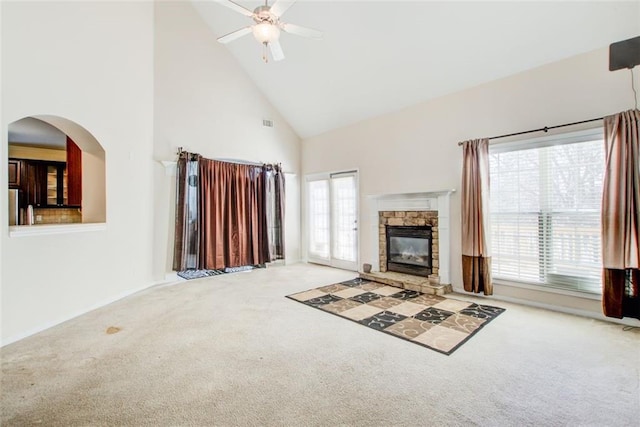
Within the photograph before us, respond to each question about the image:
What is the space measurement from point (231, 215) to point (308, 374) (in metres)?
4.02

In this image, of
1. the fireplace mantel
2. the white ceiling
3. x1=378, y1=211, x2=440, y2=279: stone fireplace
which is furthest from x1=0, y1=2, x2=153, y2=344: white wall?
x1=378, y1=211, x2=440, y2=279: stone fireplace

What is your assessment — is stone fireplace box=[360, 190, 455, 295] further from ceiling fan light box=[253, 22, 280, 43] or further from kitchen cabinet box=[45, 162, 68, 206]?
kitchen cabinet box=[45, 162, 68, 206]

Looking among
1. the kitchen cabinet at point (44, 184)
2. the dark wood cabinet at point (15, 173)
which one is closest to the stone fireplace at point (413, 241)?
the kitchen cabinet at point (44, 184)

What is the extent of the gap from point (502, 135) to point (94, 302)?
5.71 m

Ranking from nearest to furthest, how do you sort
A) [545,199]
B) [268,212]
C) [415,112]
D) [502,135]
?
1. [545,199]
2. [502,135]
3. [415,112]
4. [268,212]

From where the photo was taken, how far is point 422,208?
4.79 metres

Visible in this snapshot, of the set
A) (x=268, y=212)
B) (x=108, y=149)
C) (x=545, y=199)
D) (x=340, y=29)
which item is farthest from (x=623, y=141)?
(x=108, y=149)

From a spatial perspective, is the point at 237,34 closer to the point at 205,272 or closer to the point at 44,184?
the point at 205,272

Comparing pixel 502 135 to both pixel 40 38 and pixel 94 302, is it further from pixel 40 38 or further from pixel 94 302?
pixel 94 302

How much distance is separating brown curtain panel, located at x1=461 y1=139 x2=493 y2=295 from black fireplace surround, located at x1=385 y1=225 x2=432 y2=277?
72 centimetres

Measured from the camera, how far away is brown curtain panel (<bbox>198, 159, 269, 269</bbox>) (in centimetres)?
536

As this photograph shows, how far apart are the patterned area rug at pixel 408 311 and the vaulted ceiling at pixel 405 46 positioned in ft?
10.1

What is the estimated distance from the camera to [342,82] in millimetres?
5199

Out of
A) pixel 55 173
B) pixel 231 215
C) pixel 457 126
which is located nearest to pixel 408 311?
pixel 457 126
